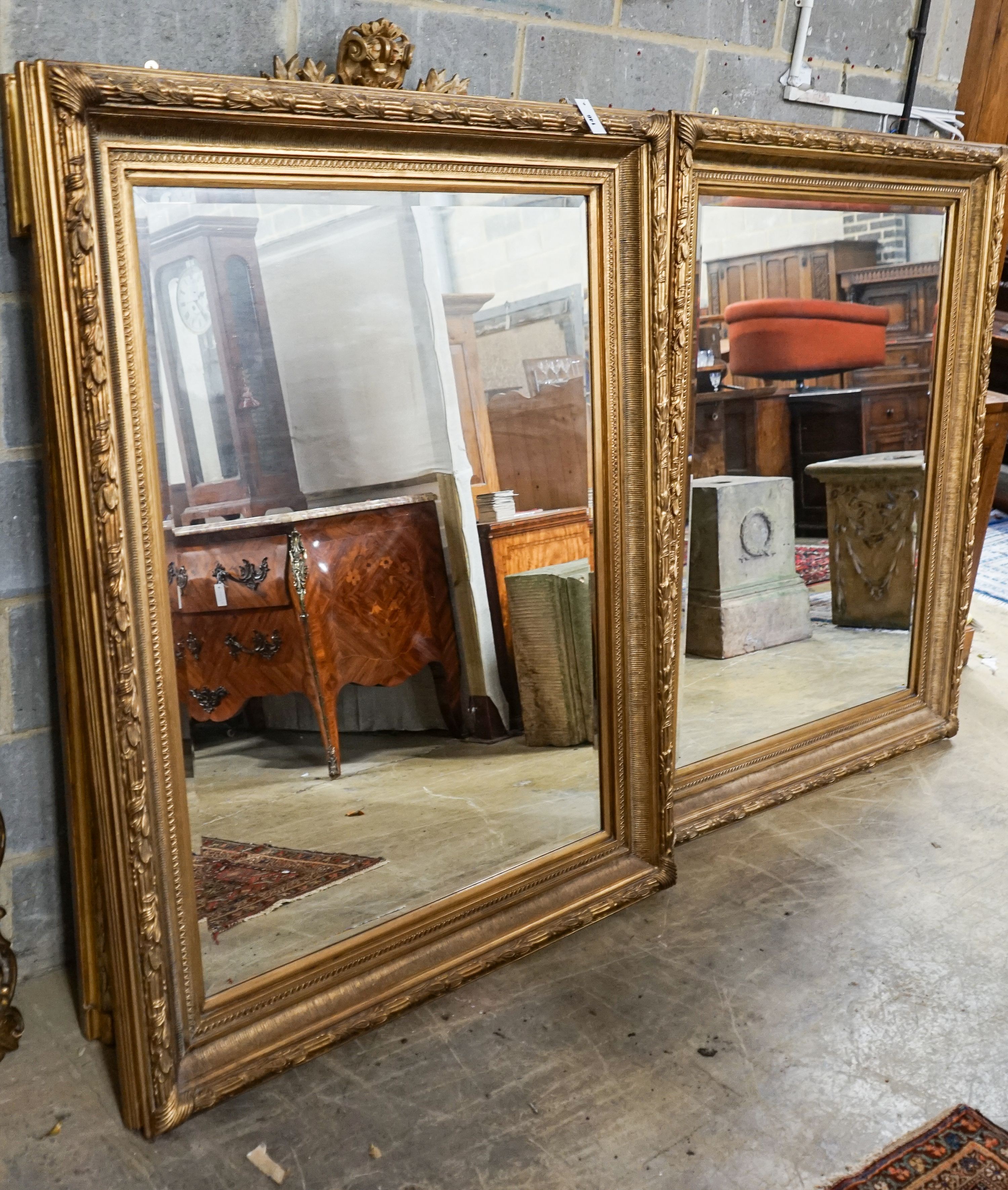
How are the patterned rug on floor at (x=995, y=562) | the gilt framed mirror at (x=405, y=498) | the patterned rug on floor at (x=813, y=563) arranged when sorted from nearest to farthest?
the gilt framed mirror at (x=405, y=498), the patterned rug on floor at (x=813, y=563), the patterned rug on floor at (x=995, y=562)

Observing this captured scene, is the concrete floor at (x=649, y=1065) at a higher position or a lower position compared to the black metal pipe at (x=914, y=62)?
lower

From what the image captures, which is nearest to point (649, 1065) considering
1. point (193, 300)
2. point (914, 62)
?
point (193, 300)

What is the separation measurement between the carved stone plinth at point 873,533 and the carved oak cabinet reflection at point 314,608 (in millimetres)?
1092

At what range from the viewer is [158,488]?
1.57 meters

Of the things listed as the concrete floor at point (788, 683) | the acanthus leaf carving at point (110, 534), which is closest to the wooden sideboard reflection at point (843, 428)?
the concrete floor at point (788, 683)

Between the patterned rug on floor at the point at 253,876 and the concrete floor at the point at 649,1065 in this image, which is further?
the patterned rug on floor at the point at 253,876

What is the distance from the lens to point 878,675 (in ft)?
9.52

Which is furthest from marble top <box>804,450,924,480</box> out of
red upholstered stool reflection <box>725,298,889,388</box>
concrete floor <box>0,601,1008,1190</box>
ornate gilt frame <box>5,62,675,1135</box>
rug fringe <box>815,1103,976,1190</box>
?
rug fringe <box>815,1103,976,1190</box>

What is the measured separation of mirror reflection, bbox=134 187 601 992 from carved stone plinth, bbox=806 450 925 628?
2.83 ft

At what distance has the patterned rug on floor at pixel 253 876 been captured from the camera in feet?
5.67

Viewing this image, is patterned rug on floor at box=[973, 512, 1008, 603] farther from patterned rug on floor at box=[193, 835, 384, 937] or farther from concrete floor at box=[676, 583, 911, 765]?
patterned rug on floor at box=[193, 835, 384, 937]

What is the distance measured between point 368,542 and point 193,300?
0.50 meters

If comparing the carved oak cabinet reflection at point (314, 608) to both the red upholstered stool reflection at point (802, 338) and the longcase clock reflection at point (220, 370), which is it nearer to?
the longcase clock reflection at point (220, 370)

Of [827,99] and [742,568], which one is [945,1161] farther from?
[827,99]
